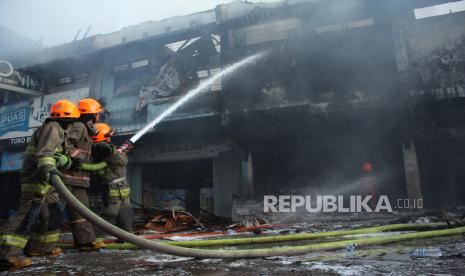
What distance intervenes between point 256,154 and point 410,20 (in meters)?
5.94

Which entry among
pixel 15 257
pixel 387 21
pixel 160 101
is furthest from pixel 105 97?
pixel 15 257

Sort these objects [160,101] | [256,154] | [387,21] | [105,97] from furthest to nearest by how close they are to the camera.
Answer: [105,97], [160,101], [256,154], [387,21]

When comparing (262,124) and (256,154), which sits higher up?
(262,124)

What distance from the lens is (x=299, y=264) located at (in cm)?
256

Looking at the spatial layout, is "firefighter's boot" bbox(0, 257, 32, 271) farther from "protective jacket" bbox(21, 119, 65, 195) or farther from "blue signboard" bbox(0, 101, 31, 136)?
"blue signboard" bbox(0, 101, 31, 136)

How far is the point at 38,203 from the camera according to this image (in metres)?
3.02

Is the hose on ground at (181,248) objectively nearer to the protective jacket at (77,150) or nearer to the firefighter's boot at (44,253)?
the protective jacket at (77,150)

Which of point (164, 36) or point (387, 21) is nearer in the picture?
point (387, 21)

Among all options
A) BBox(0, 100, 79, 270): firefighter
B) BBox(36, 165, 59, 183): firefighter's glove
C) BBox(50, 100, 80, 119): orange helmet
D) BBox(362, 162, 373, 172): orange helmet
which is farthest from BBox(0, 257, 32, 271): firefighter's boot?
BBox(362, 162, 373, 172): orange helmet

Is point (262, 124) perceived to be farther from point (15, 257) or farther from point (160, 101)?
point (15, 257)

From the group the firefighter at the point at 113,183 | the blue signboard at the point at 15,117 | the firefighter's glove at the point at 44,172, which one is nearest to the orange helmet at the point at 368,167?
the firefighter at the point at 113,183

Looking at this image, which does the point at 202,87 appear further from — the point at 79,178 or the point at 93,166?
the point at 79,178

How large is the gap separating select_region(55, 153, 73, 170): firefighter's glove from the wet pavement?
0.93 m

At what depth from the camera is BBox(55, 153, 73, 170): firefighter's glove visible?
10.8ft
